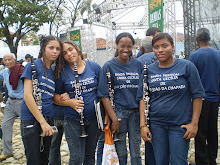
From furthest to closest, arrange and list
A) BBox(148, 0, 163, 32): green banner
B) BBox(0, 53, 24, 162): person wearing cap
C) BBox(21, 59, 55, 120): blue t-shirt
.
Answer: BBox(148, 0, 163, 32): green banner → BBox(0, 53, 24, 162): person wearing cap → BBox(21, 59, 55, 120): blue t-shirt

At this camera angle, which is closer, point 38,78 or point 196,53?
point 38,78

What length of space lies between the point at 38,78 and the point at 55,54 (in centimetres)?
37

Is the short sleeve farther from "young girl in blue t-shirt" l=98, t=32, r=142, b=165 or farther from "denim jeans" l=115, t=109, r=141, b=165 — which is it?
"denim jeans" l=115, t=109, r=141, b=165

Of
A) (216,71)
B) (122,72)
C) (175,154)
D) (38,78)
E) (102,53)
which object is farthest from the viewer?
(102,53)

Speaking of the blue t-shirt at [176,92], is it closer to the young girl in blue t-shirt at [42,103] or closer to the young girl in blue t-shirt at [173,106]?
the young girl in blue t-shirt at [173,106]

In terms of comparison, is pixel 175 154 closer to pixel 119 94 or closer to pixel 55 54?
pixel 119 94

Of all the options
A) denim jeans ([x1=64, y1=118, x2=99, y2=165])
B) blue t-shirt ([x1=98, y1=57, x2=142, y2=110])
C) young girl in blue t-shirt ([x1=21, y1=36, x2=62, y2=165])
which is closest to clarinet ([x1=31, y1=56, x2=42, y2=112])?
young girl in blue t-shirt ([x1=21, y1=36, x2=62, y2=165])

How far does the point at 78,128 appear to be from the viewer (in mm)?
2789

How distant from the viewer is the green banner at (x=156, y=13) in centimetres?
710

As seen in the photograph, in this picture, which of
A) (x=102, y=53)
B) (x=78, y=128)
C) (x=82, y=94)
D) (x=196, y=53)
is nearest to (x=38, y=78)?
(x=82, y=94)

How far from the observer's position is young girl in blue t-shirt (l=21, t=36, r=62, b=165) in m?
2.56

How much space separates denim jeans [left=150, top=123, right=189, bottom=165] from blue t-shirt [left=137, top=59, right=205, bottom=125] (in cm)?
8

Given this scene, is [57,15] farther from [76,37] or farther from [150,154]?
[150,154]

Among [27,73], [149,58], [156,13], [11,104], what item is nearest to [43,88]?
[27,73]
